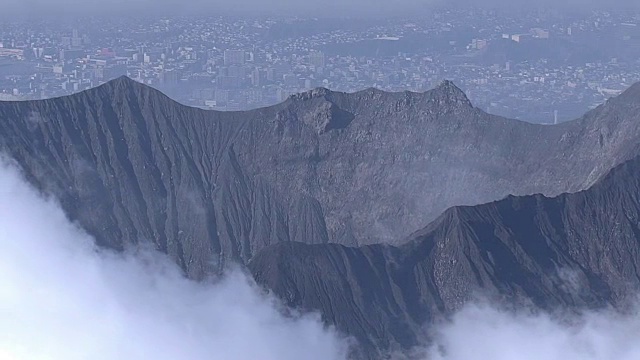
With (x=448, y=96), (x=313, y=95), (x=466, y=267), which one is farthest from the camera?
(x=313, y=95)

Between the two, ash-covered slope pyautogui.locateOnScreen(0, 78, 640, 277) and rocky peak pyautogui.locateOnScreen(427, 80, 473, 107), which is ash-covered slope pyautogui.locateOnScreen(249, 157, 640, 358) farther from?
rocky peak pyautogui.locateOnScreen(427, 80, 473, 107)

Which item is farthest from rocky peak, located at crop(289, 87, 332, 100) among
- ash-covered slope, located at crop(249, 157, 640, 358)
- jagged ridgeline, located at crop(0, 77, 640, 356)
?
ash-covered slope, located at crop(249, 157, 640, 358)

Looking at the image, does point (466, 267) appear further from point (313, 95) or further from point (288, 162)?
point (313, 95)

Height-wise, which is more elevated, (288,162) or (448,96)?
(448,96)

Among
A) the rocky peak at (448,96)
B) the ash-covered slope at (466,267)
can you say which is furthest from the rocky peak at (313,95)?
the ash-covered slope at (466,267)

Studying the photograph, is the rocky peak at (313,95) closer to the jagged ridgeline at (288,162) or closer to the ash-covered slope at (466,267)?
the jagged ridgeline at (288,162)

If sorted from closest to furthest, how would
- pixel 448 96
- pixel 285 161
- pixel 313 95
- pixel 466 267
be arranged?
pixel 466 267
pixel 285 161
pixel 448 96
pixel 313 95

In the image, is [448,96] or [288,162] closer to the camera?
[288,162]

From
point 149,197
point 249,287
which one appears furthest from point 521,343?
point 149,197

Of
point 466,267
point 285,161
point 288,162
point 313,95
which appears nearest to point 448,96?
point 313,95
